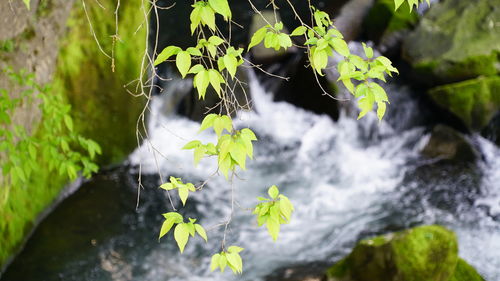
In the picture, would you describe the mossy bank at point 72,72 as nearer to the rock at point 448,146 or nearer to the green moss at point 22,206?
the green moss at point 22,206

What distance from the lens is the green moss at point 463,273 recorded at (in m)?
4.03

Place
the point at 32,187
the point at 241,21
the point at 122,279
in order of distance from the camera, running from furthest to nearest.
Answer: the point at 241,21 < the point at 32,187 < the point at 122,279

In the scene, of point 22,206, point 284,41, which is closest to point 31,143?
point 22,206

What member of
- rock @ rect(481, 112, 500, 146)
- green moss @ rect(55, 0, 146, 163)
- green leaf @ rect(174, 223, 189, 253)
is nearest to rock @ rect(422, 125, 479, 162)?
rock @ rect(481, 112, 500, 146)

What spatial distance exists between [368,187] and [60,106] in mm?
3853

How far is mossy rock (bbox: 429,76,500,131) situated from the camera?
6988mm

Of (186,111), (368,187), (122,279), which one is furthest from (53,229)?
(368,187)

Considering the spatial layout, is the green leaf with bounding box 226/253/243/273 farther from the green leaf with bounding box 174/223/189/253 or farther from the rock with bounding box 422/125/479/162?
the rock with bounding box 422/125/479/162

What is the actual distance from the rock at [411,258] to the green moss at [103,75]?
3524mm

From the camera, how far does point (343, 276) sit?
13.8ft

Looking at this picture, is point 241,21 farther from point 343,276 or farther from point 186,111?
point 343,276

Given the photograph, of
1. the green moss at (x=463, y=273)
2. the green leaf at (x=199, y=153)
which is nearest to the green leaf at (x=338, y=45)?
the green leaf at (x=199, y=153)

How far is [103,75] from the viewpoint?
253 inches

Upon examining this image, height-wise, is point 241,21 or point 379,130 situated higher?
point 241,21
